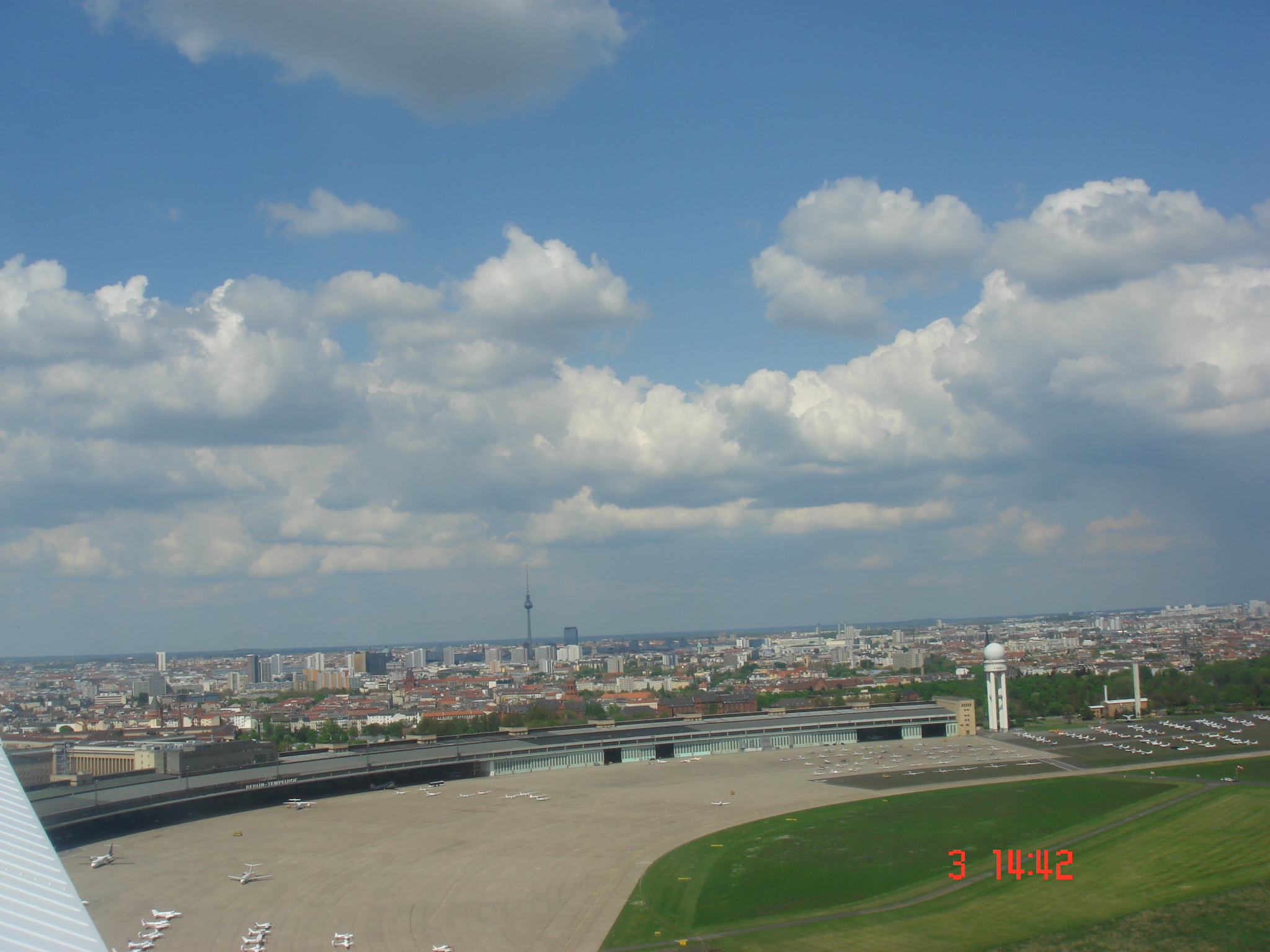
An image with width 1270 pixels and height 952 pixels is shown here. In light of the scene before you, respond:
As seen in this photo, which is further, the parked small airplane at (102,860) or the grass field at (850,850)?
the parked small airplane at (102,860)

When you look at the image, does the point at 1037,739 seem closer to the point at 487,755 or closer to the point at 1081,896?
the point at 487,755

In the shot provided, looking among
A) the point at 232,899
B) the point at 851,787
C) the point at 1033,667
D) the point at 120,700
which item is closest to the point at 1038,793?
A: the point at 851,787

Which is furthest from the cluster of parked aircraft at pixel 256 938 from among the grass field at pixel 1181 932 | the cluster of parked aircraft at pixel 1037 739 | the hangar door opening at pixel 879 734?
the cluster of parked aircraft at pixel 1037 739

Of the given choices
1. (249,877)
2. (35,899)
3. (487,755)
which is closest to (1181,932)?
(35,899)

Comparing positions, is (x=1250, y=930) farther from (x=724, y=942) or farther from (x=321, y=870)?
(x=321, y=870)

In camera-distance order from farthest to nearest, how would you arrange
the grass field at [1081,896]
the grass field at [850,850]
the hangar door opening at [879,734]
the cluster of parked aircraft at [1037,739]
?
the hangar door opening at [879,734]
the cluster of parked aircraft at [1037,739]
the grass field at [850,850]
the grass field at [1081,896]
